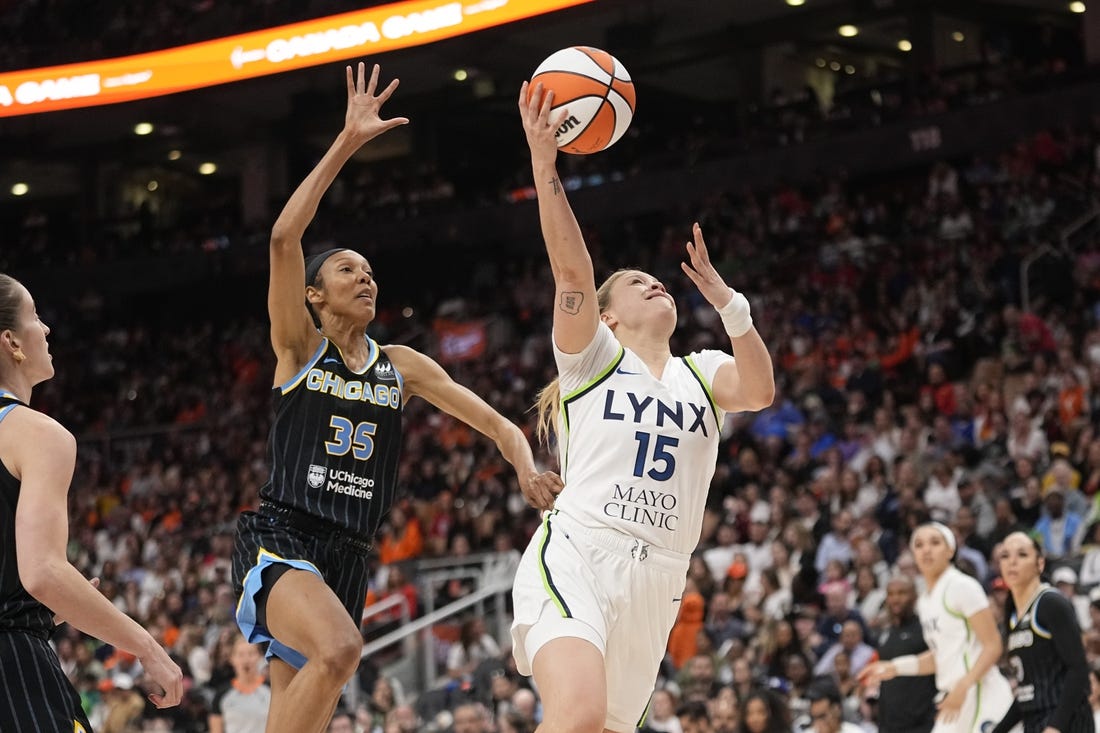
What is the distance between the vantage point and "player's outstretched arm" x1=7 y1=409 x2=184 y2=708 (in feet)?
12.5

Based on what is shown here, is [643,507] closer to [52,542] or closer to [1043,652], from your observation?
[52,542]

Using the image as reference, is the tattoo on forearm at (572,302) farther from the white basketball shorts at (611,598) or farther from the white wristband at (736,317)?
the white basketball shorts at (611,598)

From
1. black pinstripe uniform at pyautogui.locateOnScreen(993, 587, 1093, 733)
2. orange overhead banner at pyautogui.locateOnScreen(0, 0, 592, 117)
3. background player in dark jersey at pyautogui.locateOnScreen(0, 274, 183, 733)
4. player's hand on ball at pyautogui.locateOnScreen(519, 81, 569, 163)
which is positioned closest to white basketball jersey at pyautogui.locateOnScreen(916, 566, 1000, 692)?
black pinstripe uniform at pyautogui.locateOnScreen(993, 587, 1093, 733)

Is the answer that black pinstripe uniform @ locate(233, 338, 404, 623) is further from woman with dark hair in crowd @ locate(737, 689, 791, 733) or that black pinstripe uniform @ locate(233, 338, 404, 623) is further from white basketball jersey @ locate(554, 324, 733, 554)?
woman with dark hair in crowd @ locate(737, 689, 791, 733)

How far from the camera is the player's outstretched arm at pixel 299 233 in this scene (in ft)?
19.4

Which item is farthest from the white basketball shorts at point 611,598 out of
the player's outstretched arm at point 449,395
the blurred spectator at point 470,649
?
the blurred spectator at point 470,649

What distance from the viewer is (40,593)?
12.6 feet

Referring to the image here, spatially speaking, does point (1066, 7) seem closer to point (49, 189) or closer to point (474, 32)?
point (474, 32)

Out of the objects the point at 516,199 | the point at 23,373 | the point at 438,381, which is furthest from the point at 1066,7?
the point at 23,373

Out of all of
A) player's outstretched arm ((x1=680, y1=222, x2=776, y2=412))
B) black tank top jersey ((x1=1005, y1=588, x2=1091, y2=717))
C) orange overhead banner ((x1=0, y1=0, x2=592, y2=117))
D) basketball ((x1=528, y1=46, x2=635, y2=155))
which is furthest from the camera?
orange overhead banner ((x1=0, y1=0, x2=592, y2=117))

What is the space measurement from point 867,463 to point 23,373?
460 inches

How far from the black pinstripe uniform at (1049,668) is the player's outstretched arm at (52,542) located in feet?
17.8

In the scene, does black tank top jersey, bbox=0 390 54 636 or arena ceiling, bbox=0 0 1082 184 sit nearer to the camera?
black tank top jersey, bbox=0 390 54 636

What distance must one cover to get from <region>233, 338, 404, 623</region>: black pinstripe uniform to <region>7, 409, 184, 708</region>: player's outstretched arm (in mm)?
1956
